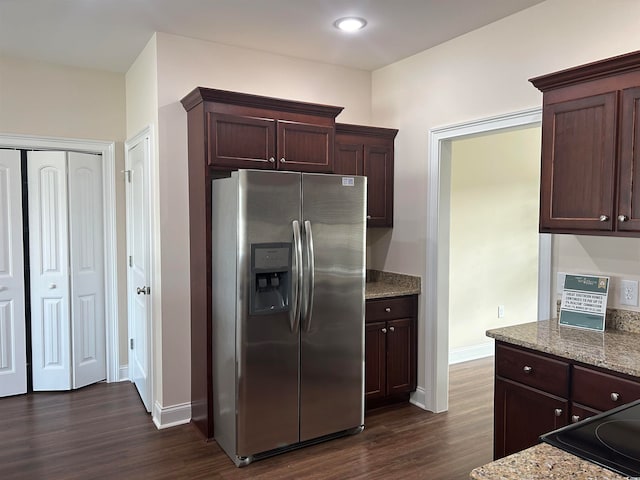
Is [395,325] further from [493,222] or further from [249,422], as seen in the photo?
[493,222]

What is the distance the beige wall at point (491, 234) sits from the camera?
4.96 meters

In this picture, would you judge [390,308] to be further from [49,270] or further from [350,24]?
[49,270]

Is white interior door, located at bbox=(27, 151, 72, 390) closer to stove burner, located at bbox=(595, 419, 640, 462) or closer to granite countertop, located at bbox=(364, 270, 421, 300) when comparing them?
granite countertop, located at bbox=(364, 270, 421, 300)

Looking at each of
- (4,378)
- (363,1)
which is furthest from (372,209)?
(4,378)

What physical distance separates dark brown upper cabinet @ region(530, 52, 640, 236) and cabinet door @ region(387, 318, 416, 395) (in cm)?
150

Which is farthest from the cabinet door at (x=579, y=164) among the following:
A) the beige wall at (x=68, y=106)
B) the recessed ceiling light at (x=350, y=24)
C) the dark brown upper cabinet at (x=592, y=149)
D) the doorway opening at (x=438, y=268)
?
the beige wall at (x=68, y=106)

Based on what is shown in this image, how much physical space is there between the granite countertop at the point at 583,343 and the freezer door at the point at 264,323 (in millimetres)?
1244

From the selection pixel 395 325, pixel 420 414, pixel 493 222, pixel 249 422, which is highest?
pixel 493 222

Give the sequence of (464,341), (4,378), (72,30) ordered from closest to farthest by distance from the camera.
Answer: (72,30) < (4,378) < (464,341)

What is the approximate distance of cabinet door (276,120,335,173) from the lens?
3.26 meters

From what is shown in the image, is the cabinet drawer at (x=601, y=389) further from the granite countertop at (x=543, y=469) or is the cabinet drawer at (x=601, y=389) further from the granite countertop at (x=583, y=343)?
the granite countertop at (x=543, y=469)

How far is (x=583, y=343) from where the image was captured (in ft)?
7.59

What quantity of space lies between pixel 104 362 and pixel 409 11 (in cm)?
385

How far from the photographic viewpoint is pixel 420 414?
371 centimetres
